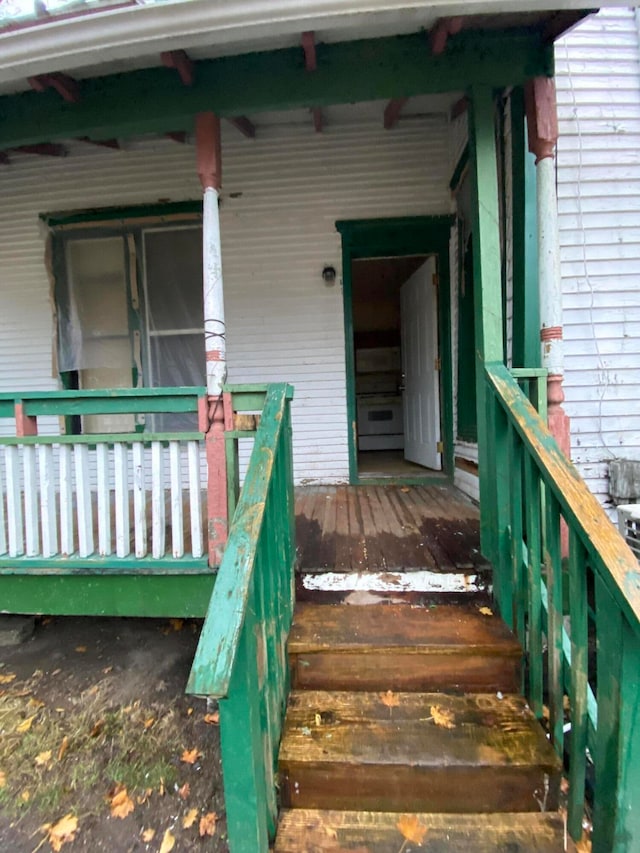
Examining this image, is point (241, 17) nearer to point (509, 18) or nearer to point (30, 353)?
point (509, 18)

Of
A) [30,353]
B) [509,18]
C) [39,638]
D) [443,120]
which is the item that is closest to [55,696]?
[39,638]

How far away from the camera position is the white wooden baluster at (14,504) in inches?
86.0

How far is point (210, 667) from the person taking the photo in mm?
926

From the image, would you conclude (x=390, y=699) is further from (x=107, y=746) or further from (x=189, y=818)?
(x=107, y=746)

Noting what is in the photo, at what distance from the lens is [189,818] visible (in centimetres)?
162

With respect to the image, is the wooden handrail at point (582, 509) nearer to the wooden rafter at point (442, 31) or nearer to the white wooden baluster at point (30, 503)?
the wooden rafter at point (442, 31)

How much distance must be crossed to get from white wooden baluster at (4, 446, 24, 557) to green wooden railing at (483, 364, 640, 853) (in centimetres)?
237

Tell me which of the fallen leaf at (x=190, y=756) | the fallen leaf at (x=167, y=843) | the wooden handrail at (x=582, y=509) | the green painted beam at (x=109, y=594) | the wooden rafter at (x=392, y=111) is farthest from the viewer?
the wooden rafter at (x=392, y=111)

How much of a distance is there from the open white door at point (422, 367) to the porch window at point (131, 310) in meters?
2.12

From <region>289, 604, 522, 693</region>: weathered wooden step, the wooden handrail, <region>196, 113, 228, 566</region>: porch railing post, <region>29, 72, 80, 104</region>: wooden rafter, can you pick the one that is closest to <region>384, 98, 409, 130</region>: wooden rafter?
<region>196, 113, 228, 566</region>: porch railing post

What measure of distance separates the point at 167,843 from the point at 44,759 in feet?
2.49

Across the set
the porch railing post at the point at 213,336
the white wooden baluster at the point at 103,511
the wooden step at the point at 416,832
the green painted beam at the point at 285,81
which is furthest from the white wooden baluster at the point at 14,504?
the green painted beam at the point at 285,81

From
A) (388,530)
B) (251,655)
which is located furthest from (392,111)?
(251,655)

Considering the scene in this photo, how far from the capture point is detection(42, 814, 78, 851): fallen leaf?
156cm
